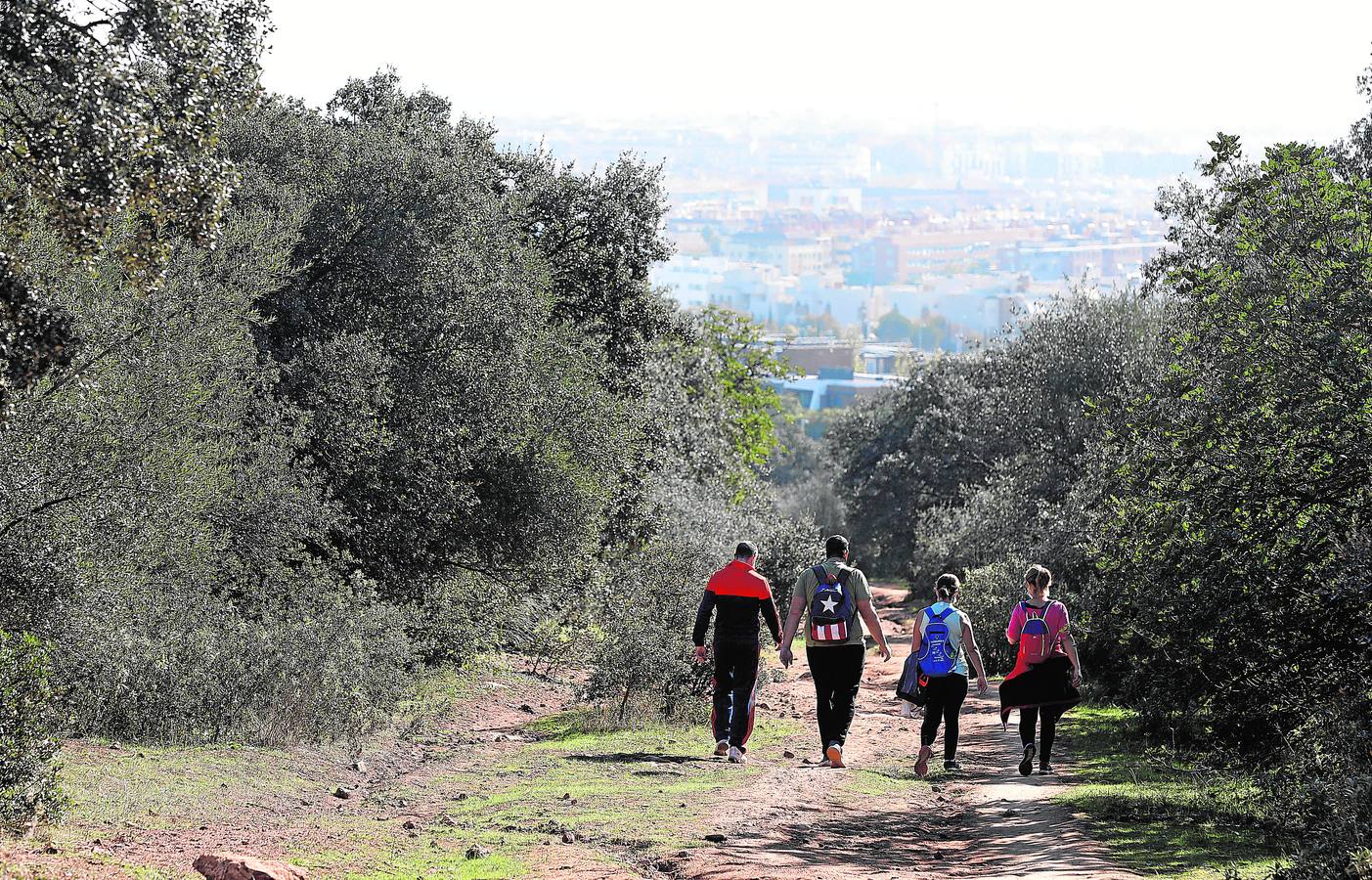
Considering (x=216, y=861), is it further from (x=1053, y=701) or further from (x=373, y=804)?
(x=1053, y=701)

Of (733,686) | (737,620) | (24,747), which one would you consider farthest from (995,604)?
(24,747)

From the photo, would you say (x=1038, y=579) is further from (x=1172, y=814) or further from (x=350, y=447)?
(x=350, y=447)

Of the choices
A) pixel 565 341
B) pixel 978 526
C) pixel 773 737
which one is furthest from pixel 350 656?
pixel 978 526

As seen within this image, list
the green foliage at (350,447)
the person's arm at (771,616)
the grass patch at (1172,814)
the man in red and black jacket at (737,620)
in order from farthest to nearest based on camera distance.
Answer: the green foliage at (350,447) → the man in red and black jacket at (737,620) → the person's arm at (771,616) → the grass patch at (1172,814)

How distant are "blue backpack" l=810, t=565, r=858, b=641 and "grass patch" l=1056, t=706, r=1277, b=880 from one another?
7.99 feet

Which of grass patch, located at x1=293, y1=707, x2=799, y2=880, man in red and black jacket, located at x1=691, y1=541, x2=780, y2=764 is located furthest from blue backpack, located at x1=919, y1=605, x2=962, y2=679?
grass patch, located at x1=293, y1=707, x2=799, y2=880

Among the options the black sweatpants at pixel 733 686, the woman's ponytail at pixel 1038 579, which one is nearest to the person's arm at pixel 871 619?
the black sweatpants at pixel 733 686

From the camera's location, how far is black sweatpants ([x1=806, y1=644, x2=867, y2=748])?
1291cm

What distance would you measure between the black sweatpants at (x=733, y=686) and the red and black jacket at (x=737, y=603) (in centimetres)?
8

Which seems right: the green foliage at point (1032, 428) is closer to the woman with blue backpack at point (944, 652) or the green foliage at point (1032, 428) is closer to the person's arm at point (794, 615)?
the woman with blue backpack at point (944, 652)

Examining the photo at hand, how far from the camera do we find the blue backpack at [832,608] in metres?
12.8

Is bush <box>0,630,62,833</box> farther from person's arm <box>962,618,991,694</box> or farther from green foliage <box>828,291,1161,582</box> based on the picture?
green foliage <box>828,291,1161,582</box>

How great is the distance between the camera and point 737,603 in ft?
43.9

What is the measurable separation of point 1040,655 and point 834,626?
2.04 metres
